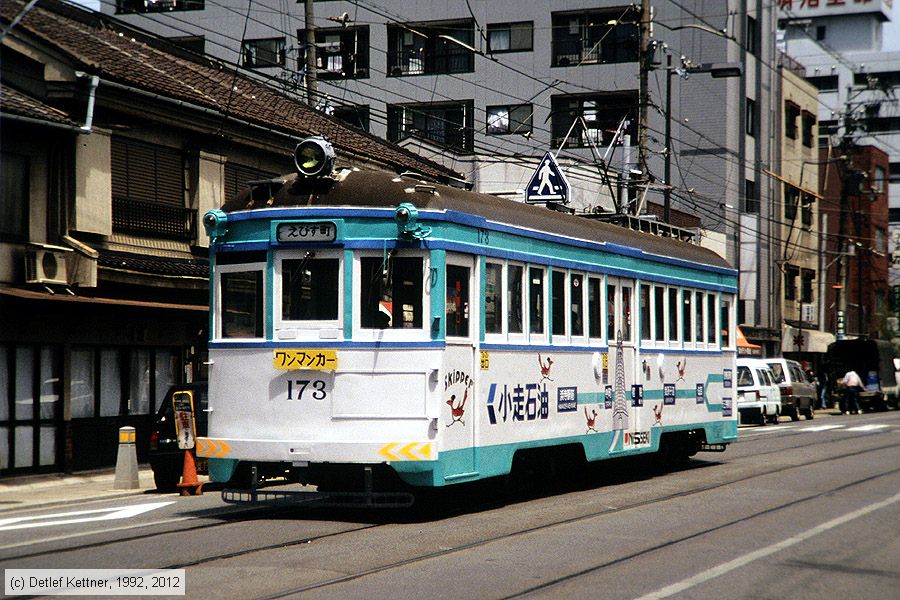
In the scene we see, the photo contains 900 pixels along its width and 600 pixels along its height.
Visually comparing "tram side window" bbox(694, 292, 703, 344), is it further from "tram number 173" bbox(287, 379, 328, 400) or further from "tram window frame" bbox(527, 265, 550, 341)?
"tram number 173" bbox(287, 379, 328, 400)

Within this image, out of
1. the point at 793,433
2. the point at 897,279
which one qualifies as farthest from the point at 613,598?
the point at 897,279

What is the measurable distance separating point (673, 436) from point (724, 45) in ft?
110

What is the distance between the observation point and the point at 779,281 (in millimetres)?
55250

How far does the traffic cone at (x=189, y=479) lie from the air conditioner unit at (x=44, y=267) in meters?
4.63

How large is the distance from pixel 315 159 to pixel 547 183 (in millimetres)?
16026

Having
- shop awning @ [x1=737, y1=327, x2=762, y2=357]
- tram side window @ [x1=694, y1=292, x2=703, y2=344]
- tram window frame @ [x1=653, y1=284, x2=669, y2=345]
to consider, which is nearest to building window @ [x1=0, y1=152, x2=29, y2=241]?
tram window frame @ [x1=653, y1=284, x2=669, y2=345]

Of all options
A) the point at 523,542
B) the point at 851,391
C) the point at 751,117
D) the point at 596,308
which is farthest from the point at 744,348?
the point at 523,542

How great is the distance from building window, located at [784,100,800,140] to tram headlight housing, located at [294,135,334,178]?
47.1 metres

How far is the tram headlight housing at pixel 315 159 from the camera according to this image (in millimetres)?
12812

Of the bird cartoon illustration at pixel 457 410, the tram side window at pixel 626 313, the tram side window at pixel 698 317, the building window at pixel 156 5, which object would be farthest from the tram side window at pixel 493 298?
the building window at pixel 156 5

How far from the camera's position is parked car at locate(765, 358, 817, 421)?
128 feet

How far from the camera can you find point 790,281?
57375 mm

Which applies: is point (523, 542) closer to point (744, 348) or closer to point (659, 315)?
point (659, 315)

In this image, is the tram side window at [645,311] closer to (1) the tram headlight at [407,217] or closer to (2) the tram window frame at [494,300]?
(2) the tram window frame at [494,300]
